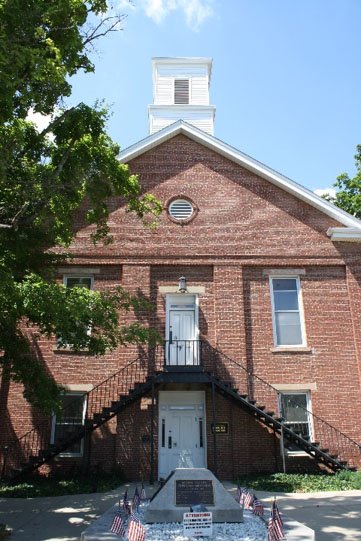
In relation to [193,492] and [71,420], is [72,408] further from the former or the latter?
[193,492]

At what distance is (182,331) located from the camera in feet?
52.4

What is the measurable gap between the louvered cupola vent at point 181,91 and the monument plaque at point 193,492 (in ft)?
64.3

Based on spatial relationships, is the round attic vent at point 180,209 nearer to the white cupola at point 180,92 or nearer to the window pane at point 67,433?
the white cupola at point 180,92

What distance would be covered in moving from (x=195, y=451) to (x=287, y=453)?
108 inches

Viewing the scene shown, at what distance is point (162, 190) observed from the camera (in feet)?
57.1

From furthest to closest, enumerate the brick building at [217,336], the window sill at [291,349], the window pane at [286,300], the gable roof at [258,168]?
the gable roof at [258,168], the window pane at [286,300], the window sill at [291,349], the brick building at [217,336]

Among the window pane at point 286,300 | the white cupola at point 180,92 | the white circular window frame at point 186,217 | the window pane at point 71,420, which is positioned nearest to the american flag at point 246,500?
the window pane at point 71,420

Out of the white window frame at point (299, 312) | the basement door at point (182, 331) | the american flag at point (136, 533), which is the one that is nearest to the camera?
the american flag at point (136, 533)

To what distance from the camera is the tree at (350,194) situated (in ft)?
87.4

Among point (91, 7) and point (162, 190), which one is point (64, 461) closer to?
point (162, 190)

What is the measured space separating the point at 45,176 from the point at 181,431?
347 inches

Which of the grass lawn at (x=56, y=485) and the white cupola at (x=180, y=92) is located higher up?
the white cupola at (x=180, y=92)

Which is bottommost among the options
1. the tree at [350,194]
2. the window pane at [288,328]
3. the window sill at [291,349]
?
the window sill at [291,349]

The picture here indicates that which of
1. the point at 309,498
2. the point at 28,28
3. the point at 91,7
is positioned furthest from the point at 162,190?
the point at 309,498
